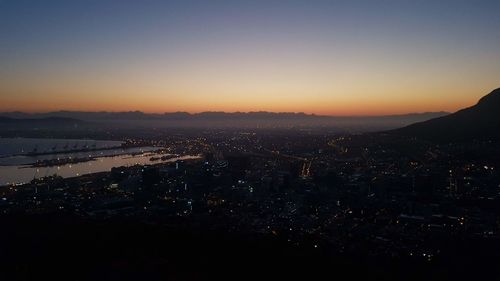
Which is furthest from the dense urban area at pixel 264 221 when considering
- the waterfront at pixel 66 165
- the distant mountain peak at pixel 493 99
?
the distant mountain peak at pixel 493 99

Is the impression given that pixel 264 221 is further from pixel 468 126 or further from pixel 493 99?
pixel 493 99

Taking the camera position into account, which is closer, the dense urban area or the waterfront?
the dense urban area

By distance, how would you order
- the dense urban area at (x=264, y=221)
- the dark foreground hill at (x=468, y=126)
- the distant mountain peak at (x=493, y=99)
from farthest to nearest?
the distant mountain peak at (x=493, y=99) → the dark foreground hill at (x=468, y=126) → the dense urban area at (x=264, y=221)

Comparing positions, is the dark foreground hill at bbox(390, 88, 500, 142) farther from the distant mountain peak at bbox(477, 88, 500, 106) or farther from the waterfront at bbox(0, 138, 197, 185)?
the waterfront at bbox(0, 138, 197, 185)

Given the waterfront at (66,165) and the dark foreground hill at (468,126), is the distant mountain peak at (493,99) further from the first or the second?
the waterfront at (66,165)

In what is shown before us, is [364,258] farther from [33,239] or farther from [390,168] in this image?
[390,168]

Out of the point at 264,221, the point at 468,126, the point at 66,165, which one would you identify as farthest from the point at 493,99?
the point at 66,165

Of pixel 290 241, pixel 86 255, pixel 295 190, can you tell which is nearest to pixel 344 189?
pixel 295 190

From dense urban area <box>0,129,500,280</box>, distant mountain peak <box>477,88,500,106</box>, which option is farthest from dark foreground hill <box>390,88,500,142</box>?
dense urban area <box>0,129,500,280</box>
